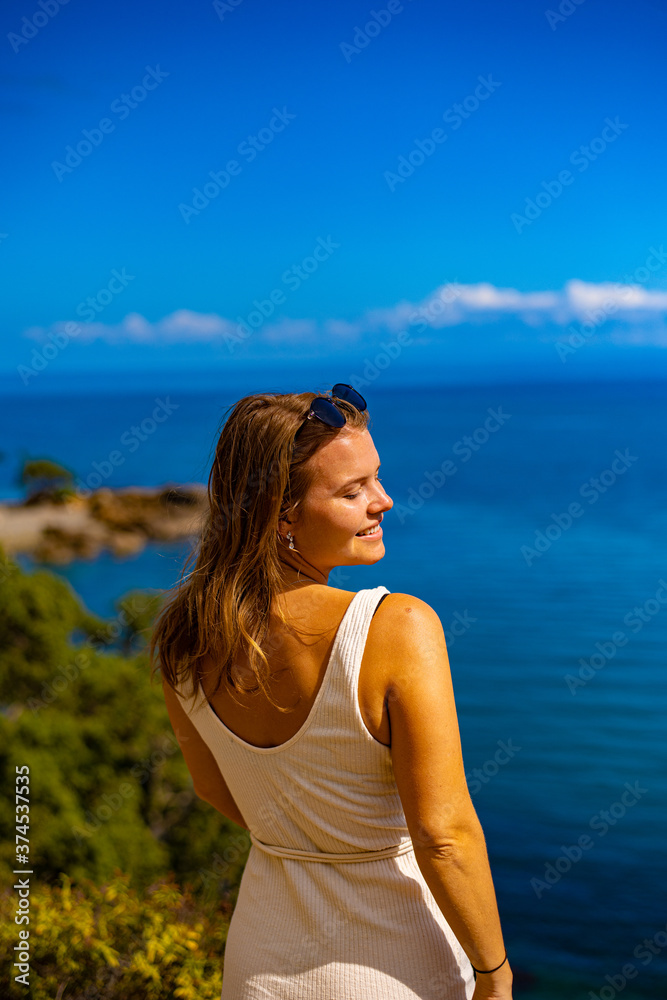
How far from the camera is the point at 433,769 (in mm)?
999

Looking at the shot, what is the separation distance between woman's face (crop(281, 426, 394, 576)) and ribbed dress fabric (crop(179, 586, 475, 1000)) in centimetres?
13

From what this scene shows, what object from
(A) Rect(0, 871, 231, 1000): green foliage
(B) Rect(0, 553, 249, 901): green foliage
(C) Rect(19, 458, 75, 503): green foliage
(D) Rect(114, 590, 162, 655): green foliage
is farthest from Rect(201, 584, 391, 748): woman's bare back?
(C) Rect(19, 458, 75, 503): green foliage

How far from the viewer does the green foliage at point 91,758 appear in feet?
13.5

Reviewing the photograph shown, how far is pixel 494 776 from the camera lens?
7910 mm

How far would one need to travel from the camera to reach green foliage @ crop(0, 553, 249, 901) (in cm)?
411

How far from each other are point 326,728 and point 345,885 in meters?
0.22

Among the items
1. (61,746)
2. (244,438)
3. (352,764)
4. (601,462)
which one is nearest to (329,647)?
(352,764)

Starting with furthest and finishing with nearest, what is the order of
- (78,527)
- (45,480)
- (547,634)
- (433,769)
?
(78,527) < (45,480) < (547,634) < (433,769)

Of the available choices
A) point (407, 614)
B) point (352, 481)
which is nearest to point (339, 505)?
point (352, 481)

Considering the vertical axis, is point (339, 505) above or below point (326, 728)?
above

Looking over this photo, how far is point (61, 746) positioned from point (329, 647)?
142 inches

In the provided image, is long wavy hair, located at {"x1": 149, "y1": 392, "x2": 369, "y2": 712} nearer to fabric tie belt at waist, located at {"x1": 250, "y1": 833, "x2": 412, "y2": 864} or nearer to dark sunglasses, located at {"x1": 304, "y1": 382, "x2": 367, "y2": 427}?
dark sunglasses, located at {"x1": 304, "y1": 382, "x2": 367, "y2": 427}

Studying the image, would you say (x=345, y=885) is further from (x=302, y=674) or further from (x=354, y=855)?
(x=302, y=674)

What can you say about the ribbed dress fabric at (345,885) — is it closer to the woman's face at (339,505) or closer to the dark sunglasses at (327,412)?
the woman's face at (339,505)
